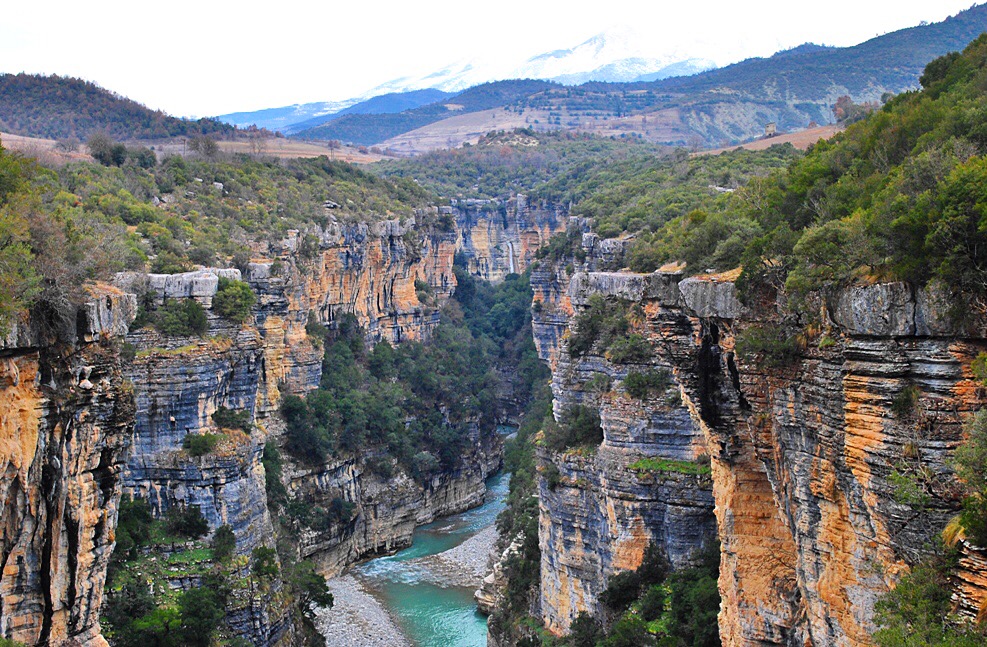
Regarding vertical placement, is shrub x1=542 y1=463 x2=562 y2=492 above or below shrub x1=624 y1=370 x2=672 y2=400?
below

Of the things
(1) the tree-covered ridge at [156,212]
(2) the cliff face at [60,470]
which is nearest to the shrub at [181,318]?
(1) the tree-covered ridge at [156,212]

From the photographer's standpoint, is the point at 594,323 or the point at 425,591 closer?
the point at 594,323

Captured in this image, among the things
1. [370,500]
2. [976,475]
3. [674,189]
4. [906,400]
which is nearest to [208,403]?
[370,500]

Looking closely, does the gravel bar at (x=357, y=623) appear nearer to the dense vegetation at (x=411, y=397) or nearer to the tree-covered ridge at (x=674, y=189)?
the dense vegetation at (x=411, y=397)

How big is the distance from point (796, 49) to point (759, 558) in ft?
524

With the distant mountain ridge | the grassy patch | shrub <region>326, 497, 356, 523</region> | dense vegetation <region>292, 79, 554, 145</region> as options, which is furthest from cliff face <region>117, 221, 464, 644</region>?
dense vegetation <region>292, 79, 554, 145</region>

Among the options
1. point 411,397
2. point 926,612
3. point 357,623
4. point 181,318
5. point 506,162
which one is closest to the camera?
point 926,612

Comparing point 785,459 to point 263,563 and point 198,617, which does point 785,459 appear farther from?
point 263,563

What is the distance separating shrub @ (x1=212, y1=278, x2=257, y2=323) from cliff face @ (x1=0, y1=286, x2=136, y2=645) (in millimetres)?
16284

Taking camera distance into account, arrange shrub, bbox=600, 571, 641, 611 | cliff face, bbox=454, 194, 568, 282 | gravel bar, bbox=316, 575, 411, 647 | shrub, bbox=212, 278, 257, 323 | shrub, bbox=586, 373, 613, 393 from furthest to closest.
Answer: cliff face, bbox=454, 194, 568, 282 → gravel bar, bbox=316, 575, 411, 647 → shrub, bbox=212, 278, 257, 323 → shrub, bbox=586, 373, 613, 393 → shrub, bbox=600, 571, 641, 611

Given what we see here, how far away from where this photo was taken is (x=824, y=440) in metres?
12.9

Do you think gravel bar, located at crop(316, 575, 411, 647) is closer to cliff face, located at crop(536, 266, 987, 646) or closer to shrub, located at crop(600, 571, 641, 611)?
shrub, located at crop(600, 571, 641, 611)

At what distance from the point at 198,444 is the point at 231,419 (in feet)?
5.85

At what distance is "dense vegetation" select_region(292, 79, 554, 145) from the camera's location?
539 feet
